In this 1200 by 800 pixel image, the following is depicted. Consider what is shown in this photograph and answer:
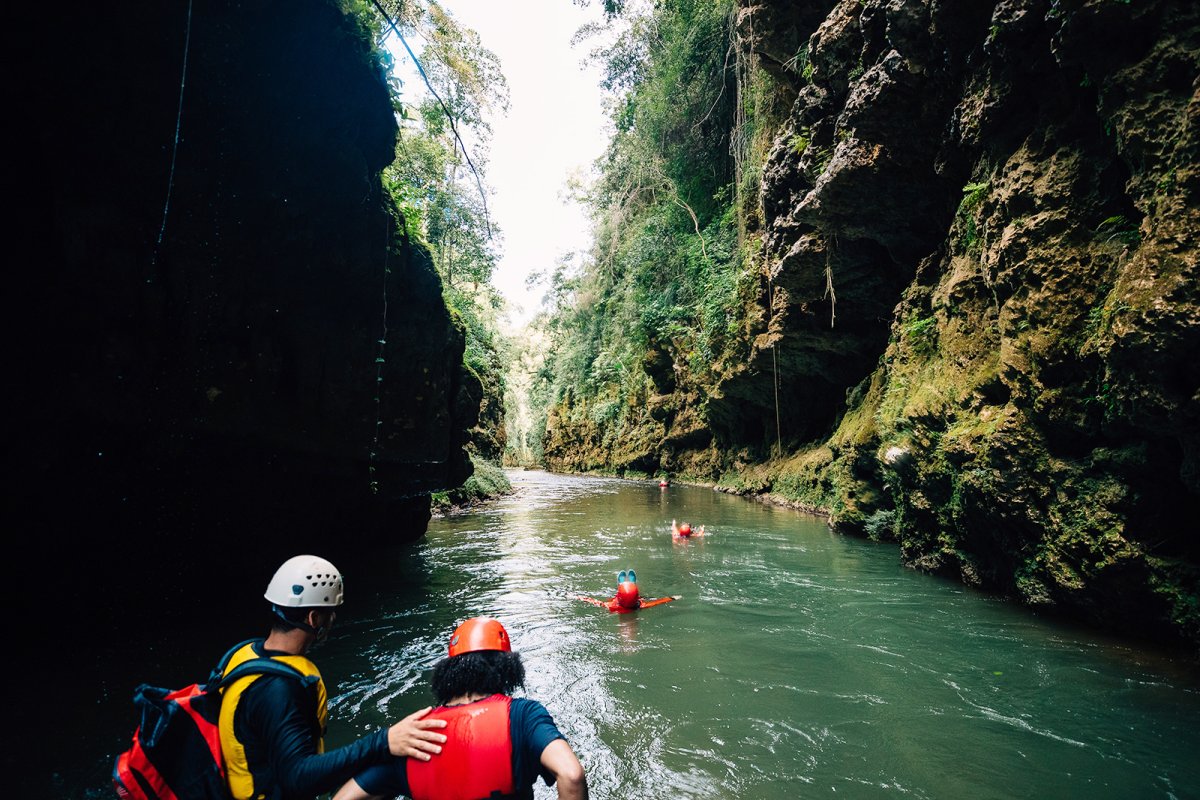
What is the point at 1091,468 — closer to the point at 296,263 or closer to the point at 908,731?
the point at 908,731

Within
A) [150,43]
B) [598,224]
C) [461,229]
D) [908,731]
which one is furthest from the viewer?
[598,224]

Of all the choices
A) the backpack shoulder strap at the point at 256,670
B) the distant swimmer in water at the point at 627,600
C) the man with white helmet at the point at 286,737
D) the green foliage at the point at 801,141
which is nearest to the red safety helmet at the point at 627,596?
the distant swimmer in water at the point at 627,600

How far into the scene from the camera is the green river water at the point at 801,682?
3.42 m

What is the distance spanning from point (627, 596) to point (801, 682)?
250 centimetres

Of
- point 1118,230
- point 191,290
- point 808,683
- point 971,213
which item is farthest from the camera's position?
point 971,213

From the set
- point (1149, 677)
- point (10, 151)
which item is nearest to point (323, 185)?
point (10, 151)

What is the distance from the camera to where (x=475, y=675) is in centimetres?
179

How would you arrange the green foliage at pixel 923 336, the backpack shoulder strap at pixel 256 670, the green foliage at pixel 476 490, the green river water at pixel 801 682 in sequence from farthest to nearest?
the green foliage at pixel 476 490
the green foliage at pixel 923 336
the green river water at pixel 801 682
the backpack shoulder strap at pixel 256 670

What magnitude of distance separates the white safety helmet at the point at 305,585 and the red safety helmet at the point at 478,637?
1.39 ft

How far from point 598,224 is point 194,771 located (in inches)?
1289

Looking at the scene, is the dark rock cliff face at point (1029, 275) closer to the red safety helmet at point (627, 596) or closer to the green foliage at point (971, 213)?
the green foliage at point (971, 213)

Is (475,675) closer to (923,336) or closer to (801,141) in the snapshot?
(923,336)

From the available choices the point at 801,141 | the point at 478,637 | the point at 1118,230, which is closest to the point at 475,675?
the point at 478,637

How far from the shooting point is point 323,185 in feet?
21.9
